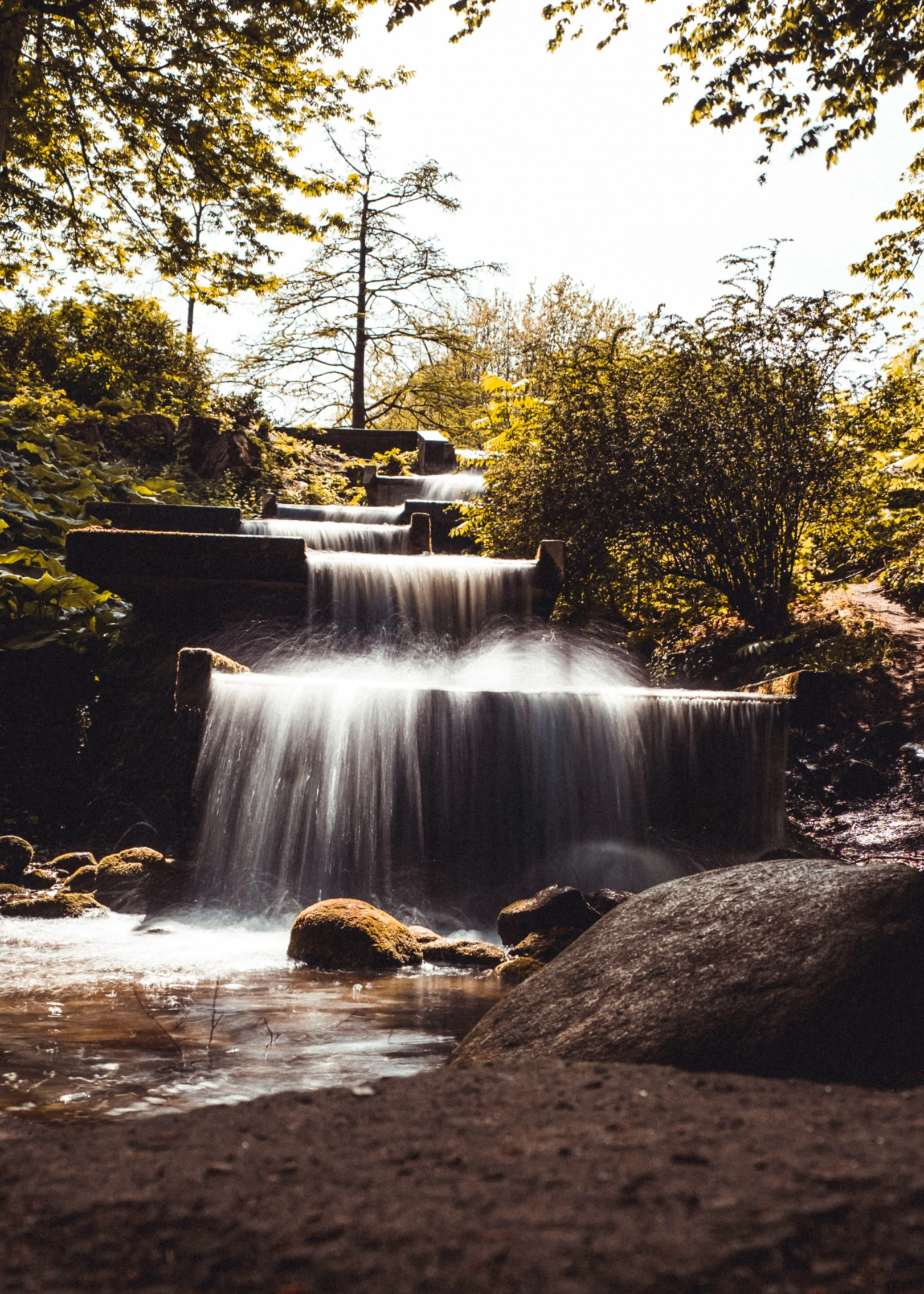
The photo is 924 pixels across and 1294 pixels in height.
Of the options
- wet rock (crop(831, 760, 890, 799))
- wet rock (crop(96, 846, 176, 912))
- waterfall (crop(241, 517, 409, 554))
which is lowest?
wet rock (crop(96, 846, 176, 912))

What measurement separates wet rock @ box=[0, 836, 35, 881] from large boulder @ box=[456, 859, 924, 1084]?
5332 mm

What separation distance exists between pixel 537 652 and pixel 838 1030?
7.72 metres

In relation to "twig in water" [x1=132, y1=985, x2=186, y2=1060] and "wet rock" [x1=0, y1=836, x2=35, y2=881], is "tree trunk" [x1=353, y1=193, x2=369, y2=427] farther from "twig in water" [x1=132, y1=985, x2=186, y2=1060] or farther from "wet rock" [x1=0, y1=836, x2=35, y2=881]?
"twig in water" [x1=132, y1=985, x2=186, y2=1060]

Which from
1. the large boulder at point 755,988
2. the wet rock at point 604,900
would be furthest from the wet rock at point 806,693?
the large boulder at point 755,988

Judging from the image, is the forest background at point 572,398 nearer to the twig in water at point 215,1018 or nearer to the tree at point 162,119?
the tree at point 162,119

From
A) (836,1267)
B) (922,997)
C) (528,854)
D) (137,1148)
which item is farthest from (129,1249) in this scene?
(528,854)

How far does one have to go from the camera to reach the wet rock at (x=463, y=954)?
5098mm

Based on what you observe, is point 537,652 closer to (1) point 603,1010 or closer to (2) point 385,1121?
(1) point 603,1010

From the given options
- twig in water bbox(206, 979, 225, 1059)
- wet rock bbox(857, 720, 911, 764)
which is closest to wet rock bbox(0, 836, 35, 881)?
twig in water bbox(206, 979, 225, 1059)

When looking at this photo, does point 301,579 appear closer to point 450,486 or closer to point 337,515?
point 337,515

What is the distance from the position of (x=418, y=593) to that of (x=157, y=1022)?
6928mm

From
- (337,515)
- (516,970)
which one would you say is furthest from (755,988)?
(337,515)

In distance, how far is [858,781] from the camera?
296 inches

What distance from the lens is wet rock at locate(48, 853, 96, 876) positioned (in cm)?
732
